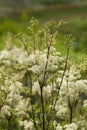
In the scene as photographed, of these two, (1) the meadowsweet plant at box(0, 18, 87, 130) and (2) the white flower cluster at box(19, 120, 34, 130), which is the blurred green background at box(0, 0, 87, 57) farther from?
(2) the white flower cluster at box(19, 120, 34, 130)

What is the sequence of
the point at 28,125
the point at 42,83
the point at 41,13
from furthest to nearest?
the point at 41,13
the point at 28,125
the point at 42,83

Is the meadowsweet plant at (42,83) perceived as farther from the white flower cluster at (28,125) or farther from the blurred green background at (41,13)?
the blurred green background at (41,13)

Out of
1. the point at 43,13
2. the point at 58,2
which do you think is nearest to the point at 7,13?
the point at 43,13

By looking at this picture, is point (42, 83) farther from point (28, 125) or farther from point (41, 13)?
point (41, 13)

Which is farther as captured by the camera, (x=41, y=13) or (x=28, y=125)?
(x=41, y=13)

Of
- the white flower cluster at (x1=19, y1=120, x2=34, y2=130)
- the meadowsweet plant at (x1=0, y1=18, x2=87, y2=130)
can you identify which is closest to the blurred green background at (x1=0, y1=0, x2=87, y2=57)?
the meadowsweet plant at (x1=0, y1=18, x2=87, y2=130)

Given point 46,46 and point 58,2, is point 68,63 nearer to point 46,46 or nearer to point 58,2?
point 46,46

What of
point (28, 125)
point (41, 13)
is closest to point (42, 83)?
point (28, 125)

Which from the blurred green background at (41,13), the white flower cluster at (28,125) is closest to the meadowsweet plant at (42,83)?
the white flower cluster at (28,125)
